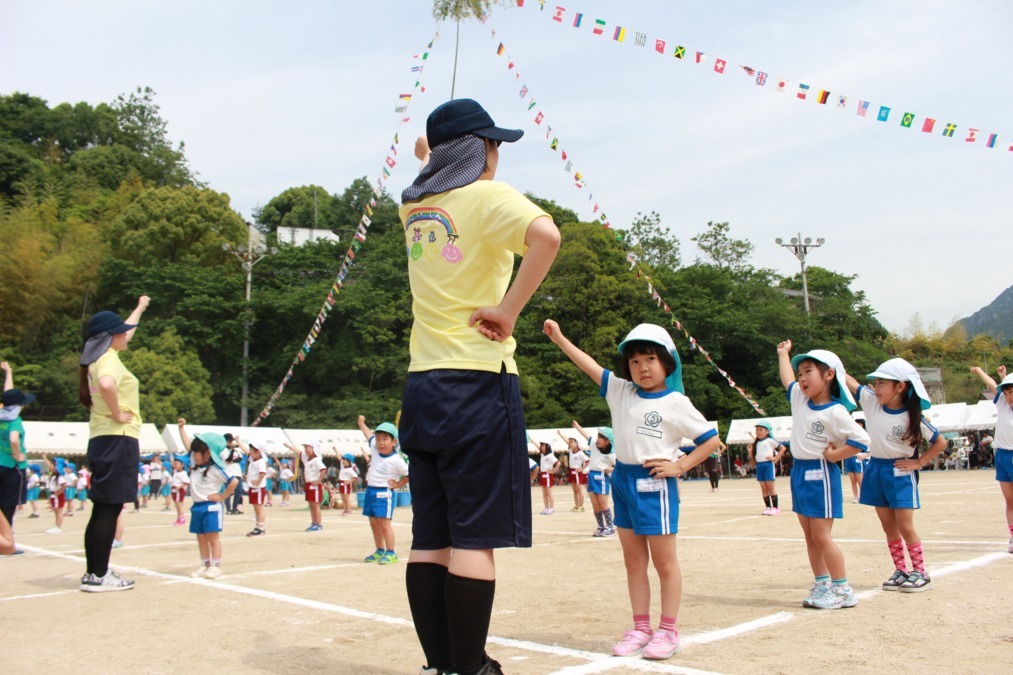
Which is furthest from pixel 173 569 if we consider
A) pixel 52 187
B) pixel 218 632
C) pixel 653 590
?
pixel 52 187

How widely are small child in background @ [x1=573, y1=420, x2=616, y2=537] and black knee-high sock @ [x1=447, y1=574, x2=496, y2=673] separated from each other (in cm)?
888

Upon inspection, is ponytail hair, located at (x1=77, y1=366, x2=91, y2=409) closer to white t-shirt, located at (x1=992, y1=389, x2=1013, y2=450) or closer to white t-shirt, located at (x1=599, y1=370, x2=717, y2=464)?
white t-shirt, located at (x1=599, y1=370, x2=717, y2=464)

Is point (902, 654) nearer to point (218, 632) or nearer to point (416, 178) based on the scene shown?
point (416, 178)

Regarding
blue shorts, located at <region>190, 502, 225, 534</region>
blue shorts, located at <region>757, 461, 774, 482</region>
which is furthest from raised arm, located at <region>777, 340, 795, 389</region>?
blue shorts, located at <region>757, 461, 774, 482</region>

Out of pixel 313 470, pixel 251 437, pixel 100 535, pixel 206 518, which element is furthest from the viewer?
pixel 251 437

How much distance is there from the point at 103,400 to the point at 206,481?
5.98ft

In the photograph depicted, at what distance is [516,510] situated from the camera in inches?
124

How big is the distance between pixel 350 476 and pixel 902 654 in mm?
18201

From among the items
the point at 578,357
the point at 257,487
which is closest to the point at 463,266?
the point at 578,357

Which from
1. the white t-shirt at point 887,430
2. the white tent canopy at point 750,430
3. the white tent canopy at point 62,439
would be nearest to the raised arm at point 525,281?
the white t-shirt at point 887,430

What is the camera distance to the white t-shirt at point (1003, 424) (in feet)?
28.0

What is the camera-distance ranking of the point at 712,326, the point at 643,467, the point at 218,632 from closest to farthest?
the point at 643,467
the point at 218,632
the point at 712,326

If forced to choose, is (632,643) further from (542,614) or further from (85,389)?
(85,389)

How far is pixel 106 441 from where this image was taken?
7.30m
